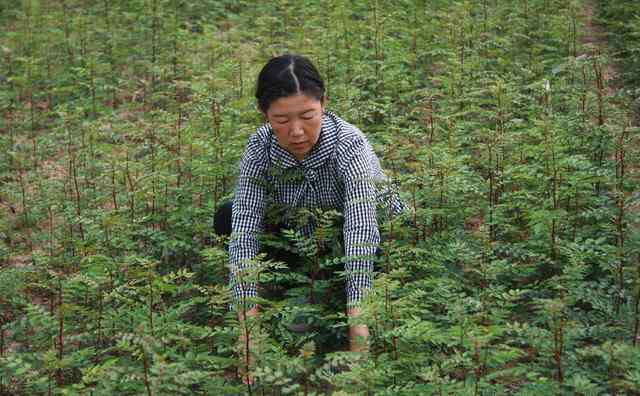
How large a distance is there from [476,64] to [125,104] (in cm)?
382

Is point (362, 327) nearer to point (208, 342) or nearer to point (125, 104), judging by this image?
point (208, 342)

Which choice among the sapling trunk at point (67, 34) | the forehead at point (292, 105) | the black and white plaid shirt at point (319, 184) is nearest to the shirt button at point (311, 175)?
the black and white plaid shirt at point (319, 184)

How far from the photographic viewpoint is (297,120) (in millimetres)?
3896

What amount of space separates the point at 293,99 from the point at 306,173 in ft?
1.70

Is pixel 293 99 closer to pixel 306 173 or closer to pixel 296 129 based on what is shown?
pixel 296 129

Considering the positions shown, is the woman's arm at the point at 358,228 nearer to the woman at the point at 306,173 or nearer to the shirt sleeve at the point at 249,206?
the woman at the point at 306,173

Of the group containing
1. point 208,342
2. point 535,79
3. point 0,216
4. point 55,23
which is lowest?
point 208,342

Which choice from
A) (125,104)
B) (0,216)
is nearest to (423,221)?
(0,216)

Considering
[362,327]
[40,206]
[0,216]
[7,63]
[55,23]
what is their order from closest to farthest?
[362,327] < [40,206] < [0,216] < [7,63] < [55,23]

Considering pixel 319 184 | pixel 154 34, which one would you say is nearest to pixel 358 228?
pixel 319 184

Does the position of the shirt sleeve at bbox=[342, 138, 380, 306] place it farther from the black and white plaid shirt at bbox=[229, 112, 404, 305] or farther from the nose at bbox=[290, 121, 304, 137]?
the nose at bbox=[290, 121, 304, 137]

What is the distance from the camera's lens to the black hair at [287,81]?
12.6 ft

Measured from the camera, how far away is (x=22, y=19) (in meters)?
10.3

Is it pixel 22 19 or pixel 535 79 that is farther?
pixel 22 19
